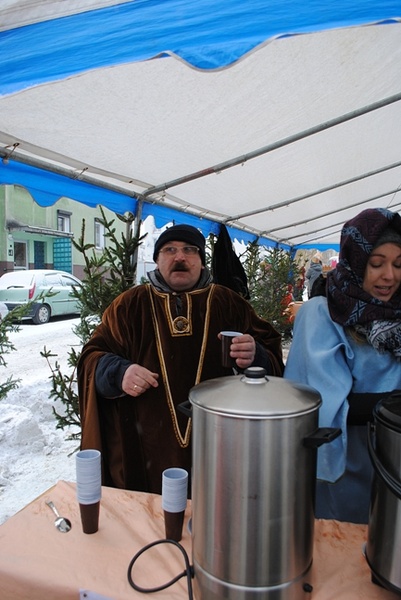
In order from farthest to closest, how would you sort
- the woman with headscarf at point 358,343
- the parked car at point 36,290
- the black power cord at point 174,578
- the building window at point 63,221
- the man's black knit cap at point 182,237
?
the building window at point 63,221 → the parked car at point 36,290 → the man's black knit cap at point 182,237 → the woman with headscarf at point 358,343 → the black power cord at point 174,578

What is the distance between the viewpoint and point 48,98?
1732 mm

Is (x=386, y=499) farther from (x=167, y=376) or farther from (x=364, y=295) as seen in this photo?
(x=167, y=376)

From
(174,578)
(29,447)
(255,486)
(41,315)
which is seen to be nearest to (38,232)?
(41,315)

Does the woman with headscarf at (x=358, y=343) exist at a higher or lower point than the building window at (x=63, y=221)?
lower

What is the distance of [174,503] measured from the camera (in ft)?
3.26

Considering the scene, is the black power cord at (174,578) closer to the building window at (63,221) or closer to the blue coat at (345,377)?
the blue coat at (345,377)

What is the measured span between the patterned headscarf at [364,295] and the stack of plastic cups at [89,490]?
0.82 m

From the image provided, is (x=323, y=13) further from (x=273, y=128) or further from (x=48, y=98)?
(x=273, y=128)

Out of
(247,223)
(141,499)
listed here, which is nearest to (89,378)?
(141,499)

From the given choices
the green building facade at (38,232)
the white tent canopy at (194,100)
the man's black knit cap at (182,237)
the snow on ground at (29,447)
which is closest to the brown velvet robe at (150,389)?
the man's black knit cap at (182,237)

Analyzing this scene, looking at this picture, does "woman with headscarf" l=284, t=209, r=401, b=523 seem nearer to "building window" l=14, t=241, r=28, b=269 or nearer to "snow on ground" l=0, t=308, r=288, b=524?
"snow on ground" l=0, t=308, r=288, b=524

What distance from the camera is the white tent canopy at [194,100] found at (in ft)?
3.57

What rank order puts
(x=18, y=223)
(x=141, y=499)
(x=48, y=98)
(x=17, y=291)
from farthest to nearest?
(x=18, y=223) < (x=17, y=291) < (x=48, y=98) < (x=141, y=499)

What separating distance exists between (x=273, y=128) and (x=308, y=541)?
2238 millimetres
